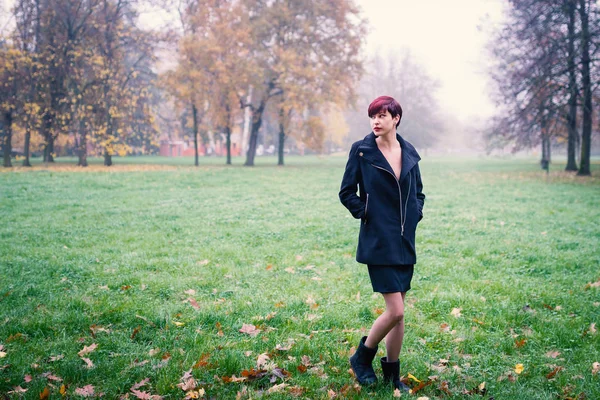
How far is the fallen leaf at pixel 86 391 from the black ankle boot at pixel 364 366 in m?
2.00

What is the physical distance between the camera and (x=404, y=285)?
3.40 metres

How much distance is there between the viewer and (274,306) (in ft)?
17.3

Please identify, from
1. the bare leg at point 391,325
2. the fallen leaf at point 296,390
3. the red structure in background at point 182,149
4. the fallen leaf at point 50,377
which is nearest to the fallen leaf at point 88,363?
the fallen leaf at point 50,377

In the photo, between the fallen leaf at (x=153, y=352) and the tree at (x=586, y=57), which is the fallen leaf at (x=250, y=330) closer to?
the fallen leaf at (x=153, y=352)

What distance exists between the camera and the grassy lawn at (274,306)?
3.68 m

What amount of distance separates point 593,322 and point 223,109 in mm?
29525

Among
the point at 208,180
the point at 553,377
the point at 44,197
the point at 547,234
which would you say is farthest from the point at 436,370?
the point at 208,180

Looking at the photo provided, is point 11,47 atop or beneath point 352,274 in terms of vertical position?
atop

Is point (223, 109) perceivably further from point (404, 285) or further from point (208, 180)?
point (404, 285)

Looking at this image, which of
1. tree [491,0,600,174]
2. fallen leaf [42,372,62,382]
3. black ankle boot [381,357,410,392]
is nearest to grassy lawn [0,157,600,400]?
fallen leaf [42,372,62,382]

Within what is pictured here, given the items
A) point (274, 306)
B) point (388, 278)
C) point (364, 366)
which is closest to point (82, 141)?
point (274, 306)

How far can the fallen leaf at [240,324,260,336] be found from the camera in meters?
4.55

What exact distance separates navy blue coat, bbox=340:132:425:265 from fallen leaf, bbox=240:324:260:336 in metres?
1.70

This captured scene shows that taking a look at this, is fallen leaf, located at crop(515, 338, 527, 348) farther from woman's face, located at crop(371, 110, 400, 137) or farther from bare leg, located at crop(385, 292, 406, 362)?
woman's face, located at crop(371, 110, 400, 137)
